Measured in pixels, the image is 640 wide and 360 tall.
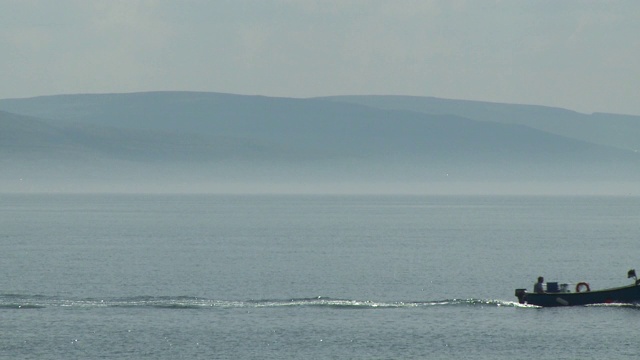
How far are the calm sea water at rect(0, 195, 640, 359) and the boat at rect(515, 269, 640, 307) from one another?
2.21ft

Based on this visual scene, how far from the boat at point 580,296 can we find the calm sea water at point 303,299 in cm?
67

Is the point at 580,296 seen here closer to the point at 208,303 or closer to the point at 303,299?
the point at 303,299

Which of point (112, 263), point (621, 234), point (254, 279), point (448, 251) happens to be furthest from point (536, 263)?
point (621, 234)

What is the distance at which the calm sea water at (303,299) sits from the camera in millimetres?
66750

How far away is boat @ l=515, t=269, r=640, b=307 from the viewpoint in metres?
77.8

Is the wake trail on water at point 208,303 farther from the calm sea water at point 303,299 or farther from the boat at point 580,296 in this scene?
the boat at point 580,296

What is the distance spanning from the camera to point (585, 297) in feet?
258

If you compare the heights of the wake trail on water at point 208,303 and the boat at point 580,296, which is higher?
the boat at point 580,296

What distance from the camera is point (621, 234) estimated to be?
547 feet

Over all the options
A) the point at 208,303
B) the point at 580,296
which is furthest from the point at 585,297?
the point at 208,303

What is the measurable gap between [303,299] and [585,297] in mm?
17352

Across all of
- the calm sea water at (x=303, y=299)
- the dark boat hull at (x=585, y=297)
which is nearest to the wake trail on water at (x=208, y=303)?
the calm sea water at (x=303, y=299)

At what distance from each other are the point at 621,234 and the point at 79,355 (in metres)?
114

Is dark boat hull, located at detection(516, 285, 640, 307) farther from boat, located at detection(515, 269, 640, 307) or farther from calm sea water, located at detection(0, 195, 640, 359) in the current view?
calm sea water, located at detection(0, 195, 640, 359)
